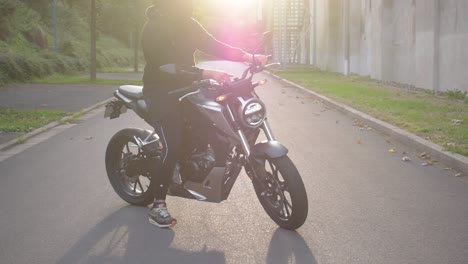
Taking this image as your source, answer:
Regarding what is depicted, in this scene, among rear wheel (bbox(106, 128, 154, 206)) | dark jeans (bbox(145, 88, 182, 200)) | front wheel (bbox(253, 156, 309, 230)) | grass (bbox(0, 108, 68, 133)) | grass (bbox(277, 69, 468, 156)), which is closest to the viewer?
front wheel (bbox(253, 156, 309, 230))

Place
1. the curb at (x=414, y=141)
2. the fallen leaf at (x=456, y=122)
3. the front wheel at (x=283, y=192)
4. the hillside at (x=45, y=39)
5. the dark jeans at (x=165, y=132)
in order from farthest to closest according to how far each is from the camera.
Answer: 1. the hillside at (x=45, y=39)
2. the fallen leaf at (x=456, y=122)
3. the curb at (x=414, y=141)
4. the dark jeans at (x=165, y=132)
5. the front wheel at (x=283, y=192)

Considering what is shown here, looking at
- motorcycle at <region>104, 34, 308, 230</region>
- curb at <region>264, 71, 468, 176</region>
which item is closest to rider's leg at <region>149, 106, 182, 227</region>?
motorcycle at <region>104, 34, 308, 230</region>

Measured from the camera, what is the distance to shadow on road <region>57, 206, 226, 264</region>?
4469 mm

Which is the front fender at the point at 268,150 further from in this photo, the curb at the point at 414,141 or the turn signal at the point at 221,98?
the curb at the point at 414,141

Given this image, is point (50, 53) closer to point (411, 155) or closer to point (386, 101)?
point (386, 101)

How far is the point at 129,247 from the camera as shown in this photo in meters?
4.74

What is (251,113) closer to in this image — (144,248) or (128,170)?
(144,248)

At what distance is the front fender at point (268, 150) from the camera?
479 cm

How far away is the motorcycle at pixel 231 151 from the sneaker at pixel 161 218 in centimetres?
22

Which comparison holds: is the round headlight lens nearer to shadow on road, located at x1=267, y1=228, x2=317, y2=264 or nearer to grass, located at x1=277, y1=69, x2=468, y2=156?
shadow on road, located at x1=267, y1=228, x2=317, y2=264

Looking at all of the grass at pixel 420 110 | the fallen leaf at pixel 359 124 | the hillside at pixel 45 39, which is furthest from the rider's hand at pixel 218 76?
the hillside at pixel 45 39

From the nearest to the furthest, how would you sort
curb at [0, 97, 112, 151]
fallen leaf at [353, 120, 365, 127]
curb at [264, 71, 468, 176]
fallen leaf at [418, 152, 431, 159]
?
curb at [264, 71, 468, 176] < fallen leaf at [418, 152, 431, 159] < curb at [0, 97, 112, 151] < fallen leaf at [353, 120, 365, 127]

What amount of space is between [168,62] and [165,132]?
52cm

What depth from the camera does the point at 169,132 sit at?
5164 millimetres
